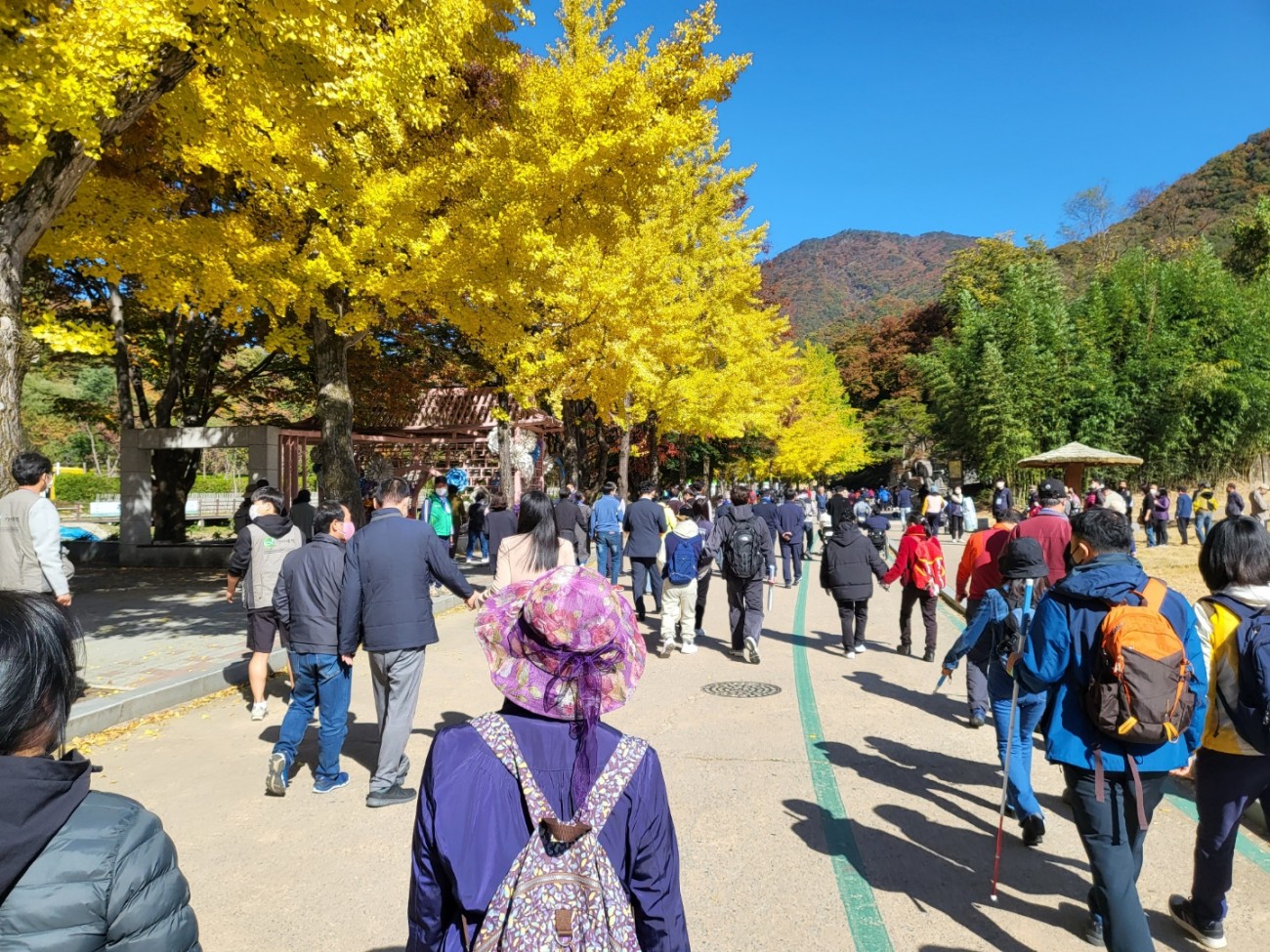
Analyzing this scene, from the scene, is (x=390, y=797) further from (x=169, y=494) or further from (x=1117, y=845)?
(x=169, y=494)

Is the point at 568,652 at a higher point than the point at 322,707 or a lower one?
higher

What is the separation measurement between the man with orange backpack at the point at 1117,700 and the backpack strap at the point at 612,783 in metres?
2.04

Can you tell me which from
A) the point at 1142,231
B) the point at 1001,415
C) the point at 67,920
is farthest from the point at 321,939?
the point at 1142,231

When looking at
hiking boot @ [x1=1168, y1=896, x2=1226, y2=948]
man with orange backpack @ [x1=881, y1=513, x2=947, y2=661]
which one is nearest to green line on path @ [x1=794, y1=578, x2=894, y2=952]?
hiking boot @ [x1=1168, y1=896, x2=1226, y2=948]

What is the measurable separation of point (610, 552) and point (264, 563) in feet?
24.2

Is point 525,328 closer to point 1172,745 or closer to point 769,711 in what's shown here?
point 769,711

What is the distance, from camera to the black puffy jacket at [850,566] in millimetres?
8969

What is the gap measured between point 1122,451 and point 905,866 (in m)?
32.9

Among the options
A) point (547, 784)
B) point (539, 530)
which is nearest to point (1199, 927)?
point (547, 784)

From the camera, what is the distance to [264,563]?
6695 millimetres

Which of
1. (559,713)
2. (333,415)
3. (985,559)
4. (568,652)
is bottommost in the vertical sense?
(985,559)

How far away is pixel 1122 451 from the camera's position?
31297 millimetres

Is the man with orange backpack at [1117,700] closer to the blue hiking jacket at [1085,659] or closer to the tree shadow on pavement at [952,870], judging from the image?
the blue hiking jacket at [1085,659]

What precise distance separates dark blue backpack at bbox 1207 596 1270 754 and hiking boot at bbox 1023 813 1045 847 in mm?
1409
